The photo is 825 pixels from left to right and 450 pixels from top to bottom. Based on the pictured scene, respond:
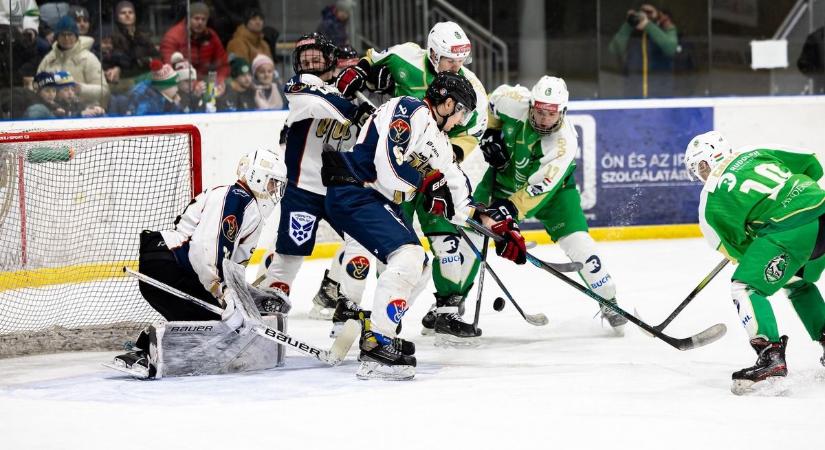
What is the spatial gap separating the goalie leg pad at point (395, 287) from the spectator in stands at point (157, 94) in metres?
3.25

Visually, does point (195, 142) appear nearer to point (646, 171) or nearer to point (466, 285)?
point (466, 285)

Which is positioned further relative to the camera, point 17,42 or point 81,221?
point 17,42

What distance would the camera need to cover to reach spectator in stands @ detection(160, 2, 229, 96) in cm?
754

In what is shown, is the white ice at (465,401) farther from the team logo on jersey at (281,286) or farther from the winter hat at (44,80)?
the winter hat at (44,80)

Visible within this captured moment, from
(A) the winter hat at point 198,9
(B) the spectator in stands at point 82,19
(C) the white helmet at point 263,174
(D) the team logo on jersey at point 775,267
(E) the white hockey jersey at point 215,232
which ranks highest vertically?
(A) the winter hat at point 198,9

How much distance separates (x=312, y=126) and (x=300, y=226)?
43 cm

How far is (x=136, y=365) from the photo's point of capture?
14.8 feet

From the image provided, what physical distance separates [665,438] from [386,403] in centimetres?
93

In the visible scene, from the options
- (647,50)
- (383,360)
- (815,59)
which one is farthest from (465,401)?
(815,59)

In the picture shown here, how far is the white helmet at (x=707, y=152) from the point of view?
4.40 meters

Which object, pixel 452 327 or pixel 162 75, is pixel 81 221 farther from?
pixel 452 327

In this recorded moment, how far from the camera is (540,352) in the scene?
517cm

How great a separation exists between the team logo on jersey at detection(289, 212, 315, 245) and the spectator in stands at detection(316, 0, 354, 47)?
284 cm

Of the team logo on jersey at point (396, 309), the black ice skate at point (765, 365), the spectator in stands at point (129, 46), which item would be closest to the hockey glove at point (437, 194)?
the team logo on jersey at point (396, 309)
